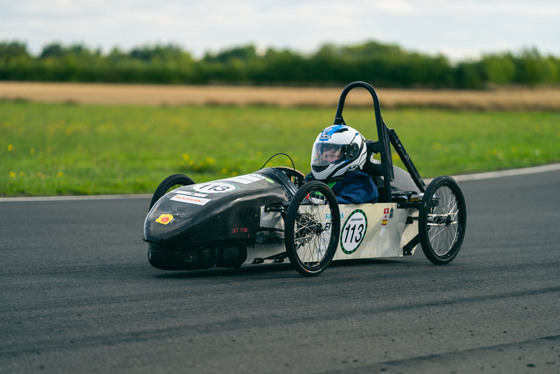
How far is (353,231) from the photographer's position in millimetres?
7840

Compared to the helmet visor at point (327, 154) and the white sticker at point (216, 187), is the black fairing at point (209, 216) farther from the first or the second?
the helmet visor at point (327, 154)

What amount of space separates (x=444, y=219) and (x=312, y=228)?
1870mm

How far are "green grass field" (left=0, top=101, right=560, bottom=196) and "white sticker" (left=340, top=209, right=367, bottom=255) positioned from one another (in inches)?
321

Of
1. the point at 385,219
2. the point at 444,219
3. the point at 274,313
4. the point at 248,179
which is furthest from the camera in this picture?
the point at 444,219

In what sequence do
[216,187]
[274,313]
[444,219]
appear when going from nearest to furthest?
[274,313]
[216,187]
[444,219]

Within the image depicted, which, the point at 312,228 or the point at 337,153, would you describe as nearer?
the point at 312,228

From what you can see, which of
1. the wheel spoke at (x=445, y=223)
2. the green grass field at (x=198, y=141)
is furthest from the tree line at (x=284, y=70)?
the wheel spoke at (x=445, y=223)

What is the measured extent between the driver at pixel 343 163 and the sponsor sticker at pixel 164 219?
1815 millimetres

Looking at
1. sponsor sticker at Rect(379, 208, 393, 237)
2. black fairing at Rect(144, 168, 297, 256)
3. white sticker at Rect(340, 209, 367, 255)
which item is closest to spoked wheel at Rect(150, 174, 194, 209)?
black fairing at Rect(144, 168, 297, 256)

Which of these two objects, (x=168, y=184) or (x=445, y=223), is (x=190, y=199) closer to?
(x=168, y=184)

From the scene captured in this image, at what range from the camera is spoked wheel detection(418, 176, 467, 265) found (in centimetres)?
828

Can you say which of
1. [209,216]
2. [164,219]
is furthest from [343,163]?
[164,219]

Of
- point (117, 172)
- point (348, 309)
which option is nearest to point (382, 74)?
point (117, 172)

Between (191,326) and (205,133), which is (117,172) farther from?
(205,133)
